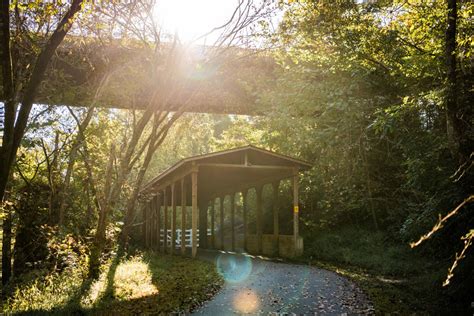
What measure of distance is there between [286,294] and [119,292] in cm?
332

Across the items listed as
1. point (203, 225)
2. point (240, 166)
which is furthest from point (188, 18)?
point (203, 225)

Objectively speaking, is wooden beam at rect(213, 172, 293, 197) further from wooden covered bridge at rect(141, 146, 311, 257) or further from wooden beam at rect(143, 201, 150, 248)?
wooden beam at rect(143, 201, 150, 248)

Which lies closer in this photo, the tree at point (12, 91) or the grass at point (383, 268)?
the tree at point (12, 91)

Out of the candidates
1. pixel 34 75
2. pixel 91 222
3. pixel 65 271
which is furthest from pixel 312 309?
pixel 91 222

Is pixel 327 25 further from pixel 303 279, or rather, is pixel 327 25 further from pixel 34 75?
pixel 34 75

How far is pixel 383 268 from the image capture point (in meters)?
12.1

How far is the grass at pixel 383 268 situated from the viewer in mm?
7839

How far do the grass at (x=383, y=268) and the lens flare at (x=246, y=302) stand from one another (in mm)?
2036

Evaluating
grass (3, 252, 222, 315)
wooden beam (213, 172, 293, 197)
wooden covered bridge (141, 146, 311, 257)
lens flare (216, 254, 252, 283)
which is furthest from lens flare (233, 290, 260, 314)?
wooden beam (213, 172, 293, 197)

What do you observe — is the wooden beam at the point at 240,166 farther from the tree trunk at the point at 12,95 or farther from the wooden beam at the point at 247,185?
the tree trunk at the point at 12,95

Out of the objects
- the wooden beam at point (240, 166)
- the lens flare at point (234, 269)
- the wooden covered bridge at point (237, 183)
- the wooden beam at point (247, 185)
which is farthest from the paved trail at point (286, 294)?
the wooden beam at point (247, 185)

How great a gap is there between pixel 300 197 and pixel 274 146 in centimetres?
267

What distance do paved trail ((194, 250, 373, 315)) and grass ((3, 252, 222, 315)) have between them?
17.0 inches

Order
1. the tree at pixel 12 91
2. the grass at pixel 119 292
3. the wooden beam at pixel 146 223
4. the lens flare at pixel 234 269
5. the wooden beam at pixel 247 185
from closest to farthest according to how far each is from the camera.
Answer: the tree at pixel 12 91 → the grass at pixel 119 292 → the lens flare at pixel 234 269 → the wooden beam at pixel 247 185 → the wooden beam at pixel 146 223
